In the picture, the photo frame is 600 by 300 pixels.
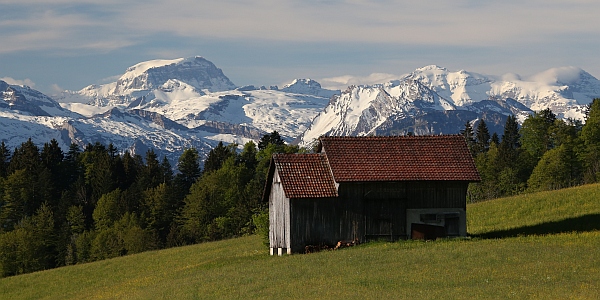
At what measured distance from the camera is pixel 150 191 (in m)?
120

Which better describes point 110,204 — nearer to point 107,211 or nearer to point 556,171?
point 107,211

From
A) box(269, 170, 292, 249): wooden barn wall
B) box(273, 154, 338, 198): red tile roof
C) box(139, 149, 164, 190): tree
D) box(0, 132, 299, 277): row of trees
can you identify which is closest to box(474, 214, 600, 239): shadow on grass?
box(273, 154, 338, 198): red tile roof

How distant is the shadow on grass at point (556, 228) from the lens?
52.6 meters

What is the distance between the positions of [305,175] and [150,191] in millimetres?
69287

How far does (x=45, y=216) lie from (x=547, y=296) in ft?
302

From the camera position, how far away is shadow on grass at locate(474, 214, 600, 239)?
52562 millimetres

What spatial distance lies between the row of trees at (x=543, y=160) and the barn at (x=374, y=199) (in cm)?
5425

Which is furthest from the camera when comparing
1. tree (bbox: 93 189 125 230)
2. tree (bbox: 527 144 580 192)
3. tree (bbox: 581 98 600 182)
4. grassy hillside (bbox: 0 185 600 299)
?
tree (bbox: 93 189 125 230)

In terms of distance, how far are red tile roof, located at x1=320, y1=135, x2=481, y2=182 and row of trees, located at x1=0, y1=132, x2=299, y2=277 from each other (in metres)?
39.6

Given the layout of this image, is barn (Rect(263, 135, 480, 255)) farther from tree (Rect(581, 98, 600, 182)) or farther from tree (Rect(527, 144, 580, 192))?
tree (Rect(581, 98, 600, 182))

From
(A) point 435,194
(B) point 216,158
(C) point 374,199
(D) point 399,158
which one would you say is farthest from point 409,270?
(B) point 216,158

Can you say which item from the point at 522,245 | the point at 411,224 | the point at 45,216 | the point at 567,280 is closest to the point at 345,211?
the point at 411,224

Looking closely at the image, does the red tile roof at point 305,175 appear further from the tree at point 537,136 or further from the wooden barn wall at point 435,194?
the tree at point 537,136

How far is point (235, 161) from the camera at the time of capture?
438 ft
